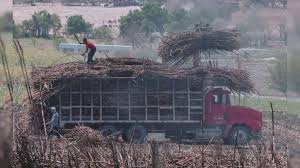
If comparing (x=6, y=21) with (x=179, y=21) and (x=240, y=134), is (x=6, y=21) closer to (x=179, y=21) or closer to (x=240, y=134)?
(x=179, y=21)

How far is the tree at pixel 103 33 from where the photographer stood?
7286mm

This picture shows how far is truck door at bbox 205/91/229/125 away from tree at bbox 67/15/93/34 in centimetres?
271

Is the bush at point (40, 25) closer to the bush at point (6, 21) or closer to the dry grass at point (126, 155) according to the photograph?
the dry grass at point (126, 155)

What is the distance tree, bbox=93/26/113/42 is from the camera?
287 inches

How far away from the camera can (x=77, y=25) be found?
23.8 ft

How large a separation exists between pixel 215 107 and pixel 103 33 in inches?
116

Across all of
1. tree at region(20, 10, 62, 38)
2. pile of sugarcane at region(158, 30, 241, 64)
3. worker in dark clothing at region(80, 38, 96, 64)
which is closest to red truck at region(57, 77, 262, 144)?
pile of sugarcane at region(158, 30, 241, 64)

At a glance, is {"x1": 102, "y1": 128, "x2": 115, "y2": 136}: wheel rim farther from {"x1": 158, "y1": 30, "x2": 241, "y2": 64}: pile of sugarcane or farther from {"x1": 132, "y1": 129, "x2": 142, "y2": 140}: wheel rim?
{"x1": 158, "y1": 30, "x2": 241, "y2": 64}: pile of sugarcane

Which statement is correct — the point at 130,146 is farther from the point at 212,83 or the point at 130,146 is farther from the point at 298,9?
the point at 212,83

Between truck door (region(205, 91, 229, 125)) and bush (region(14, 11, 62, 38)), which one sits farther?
truck door (region(205, 91, 229, 125))

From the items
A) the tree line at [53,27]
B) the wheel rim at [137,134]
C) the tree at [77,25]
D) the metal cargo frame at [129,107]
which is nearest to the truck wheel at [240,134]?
the metal cargo frame at [129,107]

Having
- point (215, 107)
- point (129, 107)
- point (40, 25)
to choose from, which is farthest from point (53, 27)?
point (215, 107)

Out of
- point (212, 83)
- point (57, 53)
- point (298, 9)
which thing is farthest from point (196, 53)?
point (298, 9)

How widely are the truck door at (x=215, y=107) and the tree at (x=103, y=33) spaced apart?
250 cm
